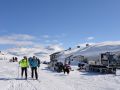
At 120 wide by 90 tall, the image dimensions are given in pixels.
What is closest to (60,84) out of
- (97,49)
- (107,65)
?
(107,65)

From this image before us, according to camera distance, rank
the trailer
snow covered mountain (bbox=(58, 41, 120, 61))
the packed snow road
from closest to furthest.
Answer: the packed snow road < the trailer < snow covered mountain (bbox=(58, 41, 120, 61))

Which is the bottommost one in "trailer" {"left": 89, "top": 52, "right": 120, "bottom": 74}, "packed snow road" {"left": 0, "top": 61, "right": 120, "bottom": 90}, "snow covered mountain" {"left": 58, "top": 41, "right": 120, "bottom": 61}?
"packed snow road" {"left": 0, "top": 61, "right": 120, "bottom": 90}

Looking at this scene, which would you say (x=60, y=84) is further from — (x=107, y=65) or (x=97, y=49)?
(x=97, y=49)

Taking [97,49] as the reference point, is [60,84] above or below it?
below

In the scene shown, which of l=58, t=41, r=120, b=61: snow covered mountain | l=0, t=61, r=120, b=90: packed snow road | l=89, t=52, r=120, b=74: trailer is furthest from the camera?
l=58, t=41, r=120, b=61: snow covered mountain

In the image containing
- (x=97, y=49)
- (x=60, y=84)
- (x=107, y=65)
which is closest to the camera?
(x=60, y=84)

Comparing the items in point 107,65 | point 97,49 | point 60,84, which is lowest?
point 60,84

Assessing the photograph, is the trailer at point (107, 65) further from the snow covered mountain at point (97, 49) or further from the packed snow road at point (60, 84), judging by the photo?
the snow covered mountain at point (97, 49)

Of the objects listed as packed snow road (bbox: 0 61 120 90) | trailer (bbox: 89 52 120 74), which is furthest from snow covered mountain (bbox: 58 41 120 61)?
packed snow road (bbox: 0 61 120 90)

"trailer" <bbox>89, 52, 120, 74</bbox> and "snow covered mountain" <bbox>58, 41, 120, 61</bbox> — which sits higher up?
"snow covered mountain" <bbox>58, 41, 120, 61</bbox>

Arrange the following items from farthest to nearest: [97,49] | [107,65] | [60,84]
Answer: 1. [97,49]
2. [107,65]
3. [60,84]

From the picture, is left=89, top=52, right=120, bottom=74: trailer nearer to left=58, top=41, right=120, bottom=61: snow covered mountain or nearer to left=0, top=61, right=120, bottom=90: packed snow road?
left=0, top=61, right=120, bottom=90: packed snow road

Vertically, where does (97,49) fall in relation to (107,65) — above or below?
above

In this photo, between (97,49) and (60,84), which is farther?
(97,49)
